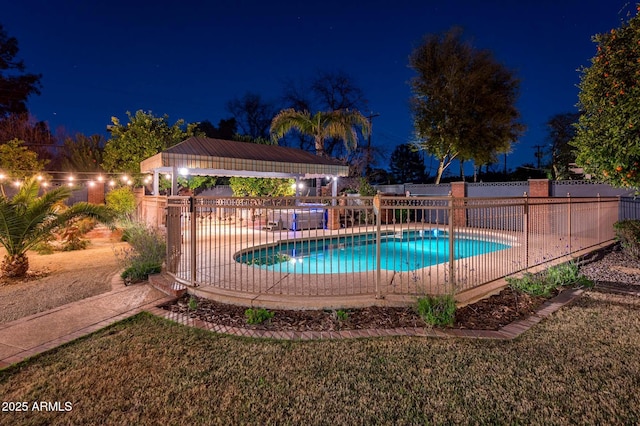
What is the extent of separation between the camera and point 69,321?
4.32 metres

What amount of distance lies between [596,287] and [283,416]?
591 centimetres

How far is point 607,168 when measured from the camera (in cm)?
638

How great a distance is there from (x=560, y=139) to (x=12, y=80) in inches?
1661

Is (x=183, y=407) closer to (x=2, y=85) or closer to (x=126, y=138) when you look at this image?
(x=126, y=138)

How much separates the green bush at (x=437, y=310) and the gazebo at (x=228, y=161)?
8773mm

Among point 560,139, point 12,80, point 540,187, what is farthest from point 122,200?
point 560,139

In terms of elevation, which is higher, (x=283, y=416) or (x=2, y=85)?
(x=2, y=85)

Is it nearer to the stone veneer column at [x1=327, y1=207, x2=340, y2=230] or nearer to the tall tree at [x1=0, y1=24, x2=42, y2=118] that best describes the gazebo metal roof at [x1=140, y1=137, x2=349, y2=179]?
the stone veneer column at [x1=327, y1=207, x2=340, y2=230]

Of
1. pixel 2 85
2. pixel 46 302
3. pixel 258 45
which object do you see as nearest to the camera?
pixel 46 302

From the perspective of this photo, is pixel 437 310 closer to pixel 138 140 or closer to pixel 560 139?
pixel 138 140

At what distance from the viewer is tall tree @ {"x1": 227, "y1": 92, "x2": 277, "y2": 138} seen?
39.9 metres

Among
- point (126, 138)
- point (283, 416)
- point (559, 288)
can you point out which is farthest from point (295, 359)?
point (126, 138)

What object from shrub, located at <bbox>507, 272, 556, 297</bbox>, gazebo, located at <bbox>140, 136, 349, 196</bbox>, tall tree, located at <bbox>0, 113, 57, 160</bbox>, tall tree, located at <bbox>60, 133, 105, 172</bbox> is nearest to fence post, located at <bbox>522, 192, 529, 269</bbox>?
shrub, located at <bbox>507, 272, 556, 297</bbox>

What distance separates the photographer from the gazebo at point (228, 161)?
36.0ft
